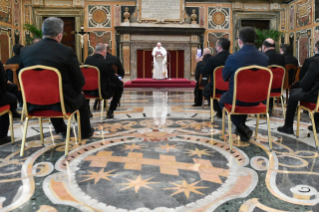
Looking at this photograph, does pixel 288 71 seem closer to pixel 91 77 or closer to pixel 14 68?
pixel 91 77

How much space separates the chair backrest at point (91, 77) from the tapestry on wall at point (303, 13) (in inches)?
350

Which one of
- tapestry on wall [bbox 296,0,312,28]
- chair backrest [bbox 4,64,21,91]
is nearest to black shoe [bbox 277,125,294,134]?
chair backrest [bbox 4,64,21,91]

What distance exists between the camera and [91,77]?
4281mm

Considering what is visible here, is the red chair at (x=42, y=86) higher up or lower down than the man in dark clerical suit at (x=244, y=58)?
lower down

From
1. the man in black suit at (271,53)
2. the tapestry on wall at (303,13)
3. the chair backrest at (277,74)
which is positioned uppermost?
the tapestry on wall at (303,13)

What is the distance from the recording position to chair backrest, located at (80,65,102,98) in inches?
168

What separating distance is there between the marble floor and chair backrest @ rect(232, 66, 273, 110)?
0.50 m

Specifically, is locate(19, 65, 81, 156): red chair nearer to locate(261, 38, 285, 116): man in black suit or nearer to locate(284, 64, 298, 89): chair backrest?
locate(261, 38, 285, 116): man in black suit

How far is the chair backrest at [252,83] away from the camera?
2.77 m

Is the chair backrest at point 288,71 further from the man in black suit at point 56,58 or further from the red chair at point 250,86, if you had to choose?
the man in black suit at point 56,58

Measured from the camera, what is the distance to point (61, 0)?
11.4 metres

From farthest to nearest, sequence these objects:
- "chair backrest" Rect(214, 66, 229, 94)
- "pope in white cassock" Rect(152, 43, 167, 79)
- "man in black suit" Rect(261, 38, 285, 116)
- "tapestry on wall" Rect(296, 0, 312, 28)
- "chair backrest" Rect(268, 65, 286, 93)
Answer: "pope in white cassock" Rect(152, 43, 167, 79)
"tapestry on wall" Rect(296, 0, 312, 28)
"man in black suit" Rect(261, 38, 285, 116)
"chair backrest" Rect(268, 65, 286, 93)
"chair backrest" Rect(214, 66, 229, 94)

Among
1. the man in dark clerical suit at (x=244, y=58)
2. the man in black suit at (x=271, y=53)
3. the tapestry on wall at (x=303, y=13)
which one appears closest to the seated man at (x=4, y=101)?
the man in dark clerical suit at (x=244, y=58)

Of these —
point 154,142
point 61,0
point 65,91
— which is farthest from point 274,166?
point 61,0
